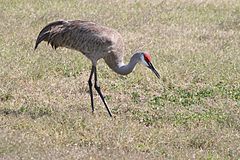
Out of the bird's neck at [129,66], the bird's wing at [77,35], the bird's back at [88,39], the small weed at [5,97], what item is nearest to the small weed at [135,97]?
the bird's neck at [129,66]

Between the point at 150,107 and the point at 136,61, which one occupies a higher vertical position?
the point at 136,61

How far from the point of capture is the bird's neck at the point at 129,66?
9916 millimetres

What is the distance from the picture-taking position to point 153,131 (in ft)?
28.8

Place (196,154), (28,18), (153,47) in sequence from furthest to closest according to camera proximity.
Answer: (28,18) → (153,47) → (196,154)

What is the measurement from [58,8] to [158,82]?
6.01 m

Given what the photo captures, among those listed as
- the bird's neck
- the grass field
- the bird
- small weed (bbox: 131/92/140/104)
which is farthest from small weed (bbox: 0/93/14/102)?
small weed (bbox: 131/92/140/104)

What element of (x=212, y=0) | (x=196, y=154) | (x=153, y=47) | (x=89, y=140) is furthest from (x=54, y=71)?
(x=212, y=0)

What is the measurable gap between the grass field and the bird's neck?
479 millimetres

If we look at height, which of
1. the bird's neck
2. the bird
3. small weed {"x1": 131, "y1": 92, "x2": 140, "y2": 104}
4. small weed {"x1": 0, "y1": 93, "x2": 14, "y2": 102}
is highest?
the bird

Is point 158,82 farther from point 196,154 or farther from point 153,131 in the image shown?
point 196,154

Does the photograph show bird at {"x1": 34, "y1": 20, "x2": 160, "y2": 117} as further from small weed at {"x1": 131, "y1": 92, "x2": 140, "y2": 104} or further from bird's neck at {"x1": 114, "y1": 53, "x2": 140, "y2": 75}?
small weed at {"x1": 131, "y1": 92, "x2": 140, "y2": 104}

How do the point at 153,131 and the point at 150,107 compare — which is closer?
the point at 153,131

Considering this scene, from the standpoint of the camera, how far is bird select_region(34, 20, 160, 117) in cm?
981

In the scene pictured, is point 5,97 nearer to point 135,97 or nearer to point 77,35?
point 77,35
